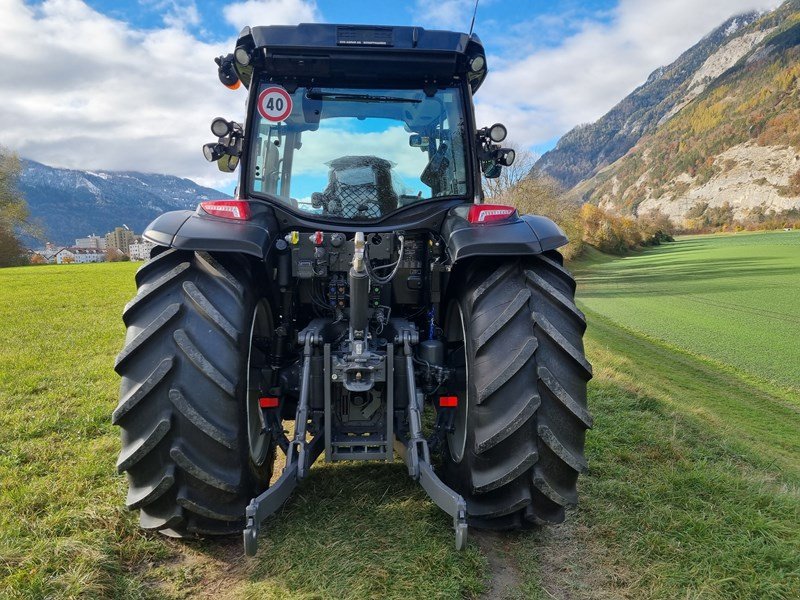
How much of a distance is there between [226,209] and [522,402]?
1.80m

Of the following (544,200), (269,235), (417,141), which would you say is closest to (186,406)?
(269,235)

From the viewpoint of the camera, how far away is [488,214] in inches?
113

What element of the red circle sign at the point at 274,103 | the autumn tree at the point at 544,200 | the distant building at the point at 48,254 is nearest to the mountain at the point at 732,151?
the autumn tree at the point at 544,200

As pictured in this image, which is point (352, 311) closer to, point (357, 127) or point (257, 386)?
point (257, 386)

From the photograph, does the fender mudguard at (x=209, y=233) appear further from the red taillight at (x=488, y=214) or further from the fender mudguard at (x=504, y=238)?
the red taillight at (x=488, y=214)

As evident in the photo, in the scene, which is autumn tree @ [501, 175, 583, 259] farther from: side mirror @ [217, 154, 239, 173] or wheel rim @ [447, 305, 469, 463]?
wheel rim @ [447, 305, 469, 463]

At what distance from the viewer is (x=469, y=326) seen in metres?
2.76

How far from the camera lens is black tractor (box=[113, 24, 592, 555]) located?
238 centimetres

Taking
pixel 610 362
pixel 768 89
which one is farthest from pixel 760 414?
pixel 768 89

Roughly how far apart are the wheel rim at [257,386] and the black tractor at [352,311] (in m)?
0.02

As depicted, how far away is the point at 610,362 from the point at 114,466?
716 cm

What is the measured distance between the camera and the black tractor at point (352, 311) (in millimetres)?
2383

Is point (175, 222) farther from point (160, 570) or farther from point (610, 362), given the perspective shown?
point (610, 362)

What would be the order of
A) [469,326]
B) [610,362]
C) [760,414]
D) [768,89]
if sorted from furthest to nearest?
1. [768,89]
2. [610,362]
3. [760,414]
4. [469,326]
